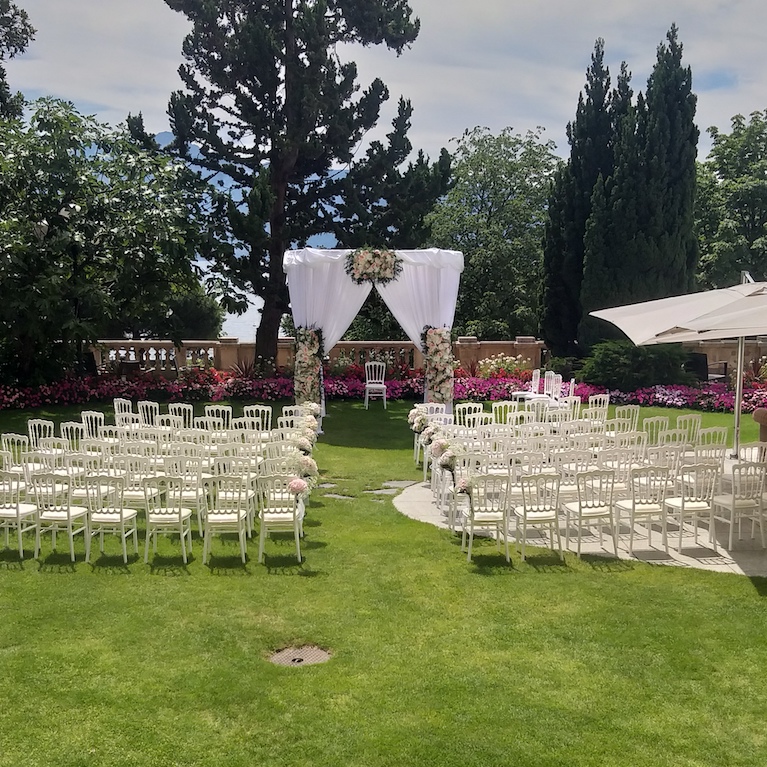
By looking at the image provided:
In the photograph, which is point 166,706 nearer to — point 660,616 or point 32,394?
point 660,616

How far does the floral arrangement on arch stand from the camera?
13.9 metres

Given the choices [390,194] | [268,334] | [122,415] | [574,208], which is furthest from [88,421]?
[574,208]

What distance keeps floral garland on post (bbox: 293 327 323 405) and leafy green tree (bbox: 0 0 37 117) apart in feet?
41.6

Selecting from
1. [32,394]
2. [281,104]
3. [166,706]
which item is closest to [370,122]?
[281,104]

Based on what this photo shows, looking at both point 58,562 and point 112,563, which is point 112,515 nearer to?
point 112,563

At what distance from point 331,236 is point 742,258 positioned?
45.7ft

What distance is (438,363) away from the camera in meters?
14.3

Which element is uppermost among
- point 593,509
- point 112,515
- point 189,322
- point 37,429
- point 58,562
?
point 189,322

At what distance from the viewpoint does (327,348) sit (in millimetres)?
14719

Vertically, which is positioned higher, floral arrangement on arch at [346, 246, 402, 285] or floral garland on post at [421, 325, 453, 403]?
floral arrangement on arch at [346, 246, 402, 285]

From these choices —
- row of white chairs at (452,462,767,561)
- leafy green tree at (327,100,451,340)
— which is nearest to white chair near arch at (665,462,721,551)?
row of white chairs at (452,462,767,561)

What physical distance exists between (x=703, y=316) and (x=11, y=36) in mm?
22229

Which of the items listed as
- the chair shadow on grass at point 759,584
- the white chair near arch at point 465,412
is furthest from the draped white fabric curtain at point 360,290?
the chair shadow on grass at point 759,584

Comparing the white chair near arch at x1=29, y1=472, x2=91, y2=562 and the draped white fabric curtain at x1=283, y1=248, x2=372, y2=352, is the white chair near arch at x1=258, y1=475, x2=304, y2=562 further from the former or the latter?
the draped white fabric curtain at x1=283, y1=248, x2=372, y2=352
